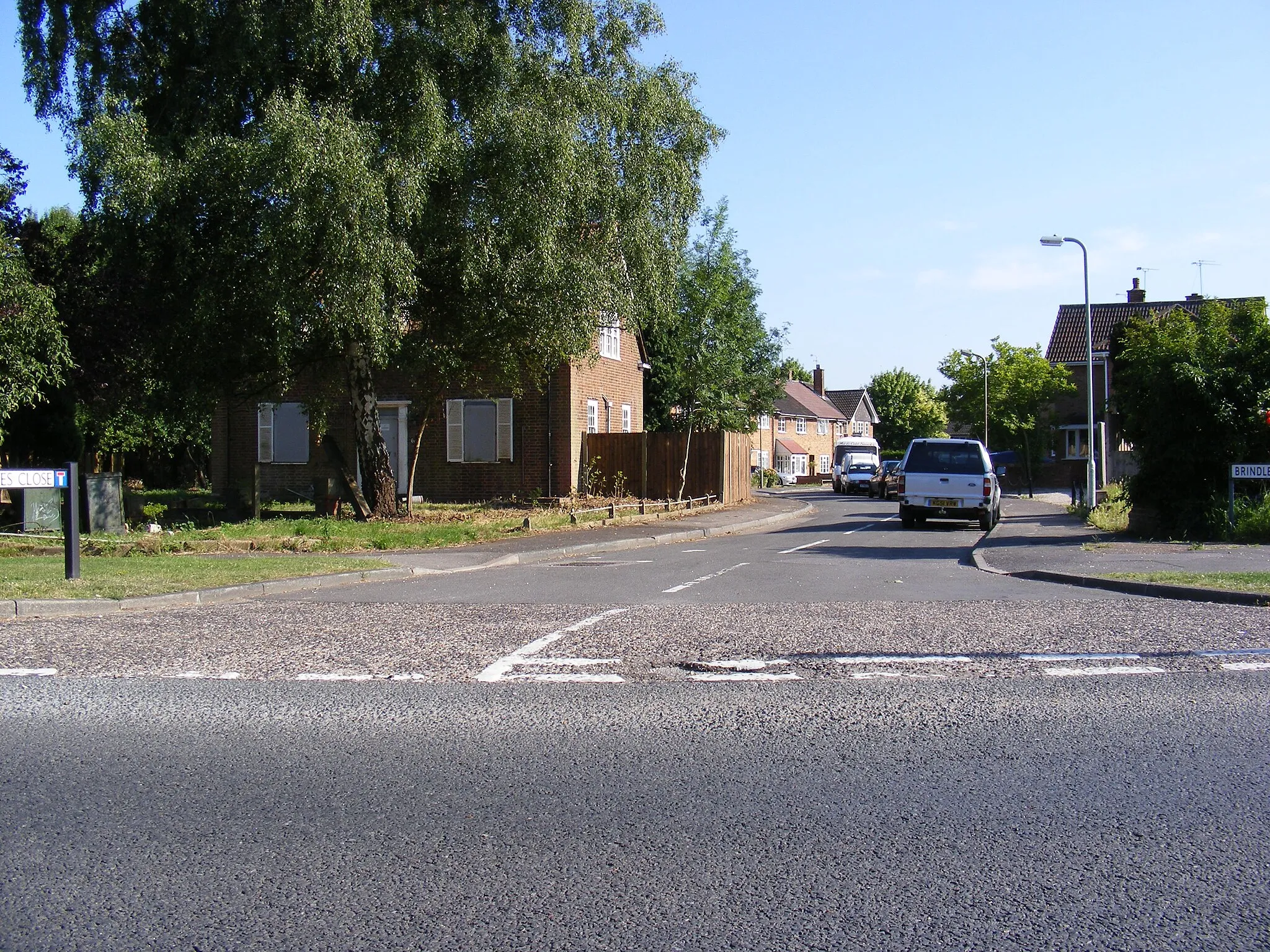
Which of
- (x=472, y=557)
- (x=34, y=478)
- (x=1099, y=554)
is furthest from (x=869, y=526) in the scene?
(x=34, y=478)

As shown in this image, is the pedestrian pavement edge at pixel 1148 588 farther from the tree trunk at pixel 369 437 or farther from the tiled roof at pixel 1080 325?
the tiled roof at pixel 1080 325

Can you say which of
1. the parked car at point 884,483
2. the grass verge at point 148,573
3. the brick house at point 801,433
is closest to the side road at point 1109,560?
the grass verge at point 148,573

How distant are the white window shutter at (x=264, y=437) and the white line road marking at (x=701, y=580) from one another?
21.1 metres

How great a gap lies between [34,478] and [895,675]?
32.3 ft

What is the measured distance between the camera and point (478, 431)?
31266 millimetres

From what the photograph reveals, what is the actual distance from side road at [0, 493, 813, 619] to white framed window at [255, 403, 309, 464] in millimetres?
12145

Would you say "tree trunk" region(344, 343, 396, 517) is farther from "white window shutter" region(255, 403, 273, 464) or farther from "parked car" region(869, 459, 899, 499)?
"parked car" region(869, 459, 899, 499)

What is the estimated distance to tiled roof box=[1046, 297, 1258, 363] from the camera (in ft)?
183

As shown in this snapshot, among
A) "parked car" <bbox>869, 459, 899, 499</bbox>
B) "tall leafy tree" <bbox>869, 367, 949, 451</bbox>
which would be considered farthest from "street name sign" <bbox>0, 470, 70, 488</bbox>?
"tall leafy tree" <bbox>869, 367, 949, 451</bbox>

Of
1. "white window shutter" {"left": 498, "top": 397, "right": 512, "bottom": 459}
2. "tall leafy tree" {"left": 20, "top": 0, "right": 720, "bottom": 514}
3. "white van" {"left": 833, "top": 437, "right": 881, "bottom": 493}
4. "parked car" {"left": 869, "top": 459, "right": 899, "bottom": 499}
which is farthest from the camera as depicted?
"white van" {"left": 833, "top": 437, "right": 881, "bottom": 493}

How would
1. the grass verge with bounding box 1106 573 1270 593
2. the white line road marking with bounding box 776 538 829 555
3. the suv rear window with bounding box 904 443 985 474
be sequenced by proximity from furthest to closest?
the suv rear window with bounding box 904 443 985 474 < the white line road marking with bounding box 776 538 829 555 < the grass verge with bounding box 1106 573 1270 593

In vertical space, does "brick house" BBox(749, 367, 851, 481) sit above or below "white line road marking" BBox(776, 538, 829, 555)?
above

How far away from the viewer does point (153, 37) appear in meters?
20.4

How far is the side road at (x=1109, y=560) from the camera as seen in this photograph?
11.5 m
